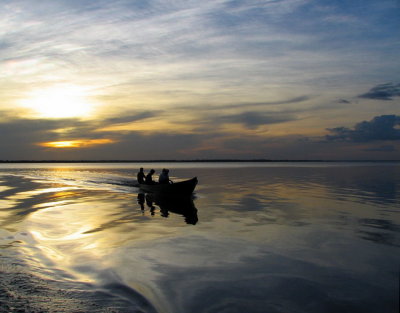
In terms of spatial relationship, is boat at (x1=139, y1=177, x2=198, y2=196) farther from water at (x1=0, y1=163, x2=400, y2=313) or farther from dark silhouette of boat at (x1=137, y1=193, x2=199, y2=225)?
water at (x1=0, y1=163, x2=400, y2=313)

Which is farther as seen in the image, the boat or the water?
the boat

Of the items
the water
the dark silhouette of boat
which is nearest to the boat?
the dark silhouette of boat

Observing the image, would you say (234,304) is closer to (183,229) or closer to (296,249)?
(296,249)

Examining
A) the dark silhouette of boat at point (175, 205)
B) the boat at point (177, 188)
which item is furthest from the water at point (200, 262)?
the boat at point (177, 188)

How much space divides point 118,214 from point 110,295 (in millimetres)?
12685

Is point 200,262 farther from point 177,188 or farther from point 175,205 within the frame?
point 177,188

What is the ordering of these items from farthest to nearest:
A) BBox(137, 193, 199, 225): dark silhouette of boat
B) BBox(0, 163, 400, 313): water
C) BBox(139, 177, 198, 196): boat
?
1. BBox(139, 177, 198, 196): boat
2. BBox(137, 193, 199, 225): dark silhouette of boat
3. BBox(0, 163, 400, 313): water

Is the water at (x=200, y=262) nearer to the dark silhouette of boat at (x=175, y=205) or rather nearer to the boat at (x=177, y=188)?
the dark silhouette of boat at (x=175, y=205)

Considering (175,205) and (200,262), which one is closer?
(200,262)

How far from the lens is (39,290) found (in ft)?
26.4

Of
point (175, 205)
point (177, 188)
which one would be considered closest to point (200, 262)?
point (175, 205)

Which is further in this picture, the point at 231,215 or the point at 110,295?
the point at 231,215

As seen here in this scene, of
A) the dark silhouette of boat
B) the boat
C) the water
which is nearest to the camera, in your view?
the water

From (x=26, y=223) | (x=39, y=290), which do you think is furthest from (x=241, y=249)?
(x=26, y=223)
